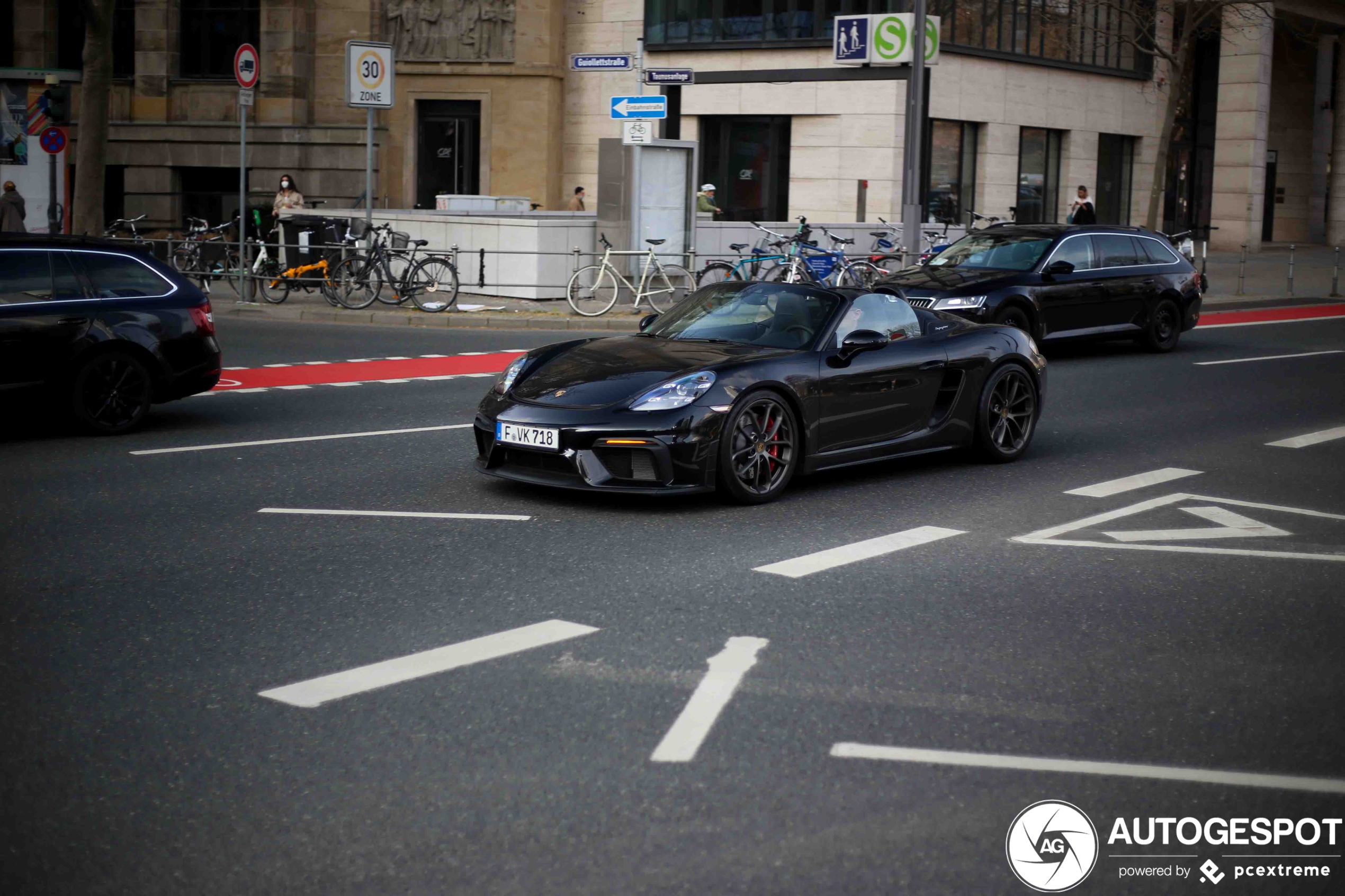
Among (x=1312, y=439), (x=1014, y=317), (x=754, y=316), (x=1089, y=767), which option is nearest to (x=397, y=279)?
(x=1014, y=317)

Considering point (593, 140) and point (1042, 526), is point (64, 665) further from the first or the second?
point (593, 140)

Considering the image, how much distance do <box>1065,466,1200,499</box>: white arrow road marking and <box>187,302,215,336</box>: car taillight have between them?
638 cm

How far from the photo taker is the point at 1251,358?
58.0 ft

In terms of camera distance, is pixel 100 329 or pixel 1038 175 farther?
pixel 1038 175

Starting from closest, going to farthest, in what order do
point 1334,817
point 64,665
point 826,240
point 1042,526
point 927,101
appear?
1. point 1334,817
2. point 64,665
3. point 1042,526
4. point 826,240
5. point 927,101

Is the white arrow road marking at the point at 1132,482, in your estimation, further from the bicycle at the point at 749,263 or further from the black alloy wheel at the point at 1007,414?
the bicycle at the point at 749,263

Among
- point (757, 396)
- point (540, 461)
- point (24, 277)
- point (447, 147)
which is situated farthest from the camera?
point (447, 147)

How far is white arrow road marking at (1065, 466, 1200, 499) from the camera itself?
9.14m

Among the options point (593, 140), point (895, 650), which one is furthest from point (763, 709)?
point (593, 140)

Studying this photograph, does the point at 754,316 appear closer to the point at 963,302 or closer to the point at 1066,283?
the point at 963,302

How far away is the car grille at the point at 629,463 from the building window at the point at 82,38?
33361mm

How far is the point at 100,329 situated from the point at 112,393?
464mm

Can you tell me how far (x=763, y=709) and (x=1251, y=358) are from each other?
47.2 ft

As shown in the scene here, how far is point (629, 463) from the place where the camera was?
26.5 ft
